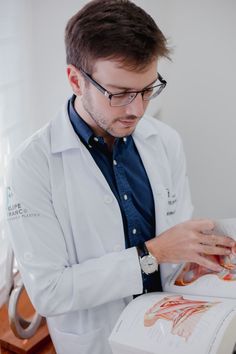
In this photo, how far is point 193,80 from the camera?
1.85 metres

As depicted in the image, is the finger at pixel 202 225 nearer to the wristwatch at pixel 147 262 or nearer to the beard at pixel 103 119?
the wristwatch at pixel 147 262

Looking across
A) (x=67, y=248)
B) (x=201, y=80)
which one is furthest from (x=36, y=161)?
(x=201, y=80)

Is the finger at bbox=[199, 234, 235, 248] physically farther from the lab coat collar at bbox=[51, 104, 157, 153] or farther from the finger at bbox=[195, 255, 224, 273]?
the lab coat collar at bbox=[51, 104, 157, 153]

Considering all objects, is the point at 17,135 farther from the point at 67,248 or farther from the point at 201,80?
the point at 201,80

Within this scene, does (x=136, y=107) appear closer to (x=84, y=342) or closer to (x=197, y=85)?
(x=84, y=342)

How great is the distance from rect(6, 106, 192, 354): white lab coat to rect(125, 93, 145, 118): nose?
16 centimetres

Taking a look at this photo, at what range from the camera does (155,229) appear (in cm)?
117

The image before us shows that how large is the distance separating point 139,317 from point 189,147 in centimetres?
124

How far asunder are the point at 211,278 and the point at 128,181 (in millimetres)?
335

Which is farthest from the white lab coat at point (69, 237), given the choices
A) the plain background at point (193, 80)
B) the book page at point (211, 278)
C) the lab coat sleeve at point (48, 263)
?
the plain background at point (193, 80)

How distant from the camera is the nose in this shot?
963mm

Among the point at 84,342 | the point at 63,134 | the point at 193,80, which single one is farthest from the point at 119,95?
the point at 193,80

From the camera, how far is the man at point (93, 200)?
3.04 ft

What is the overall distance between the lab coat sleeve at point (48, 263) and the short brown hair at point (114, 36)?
0.96 feet
